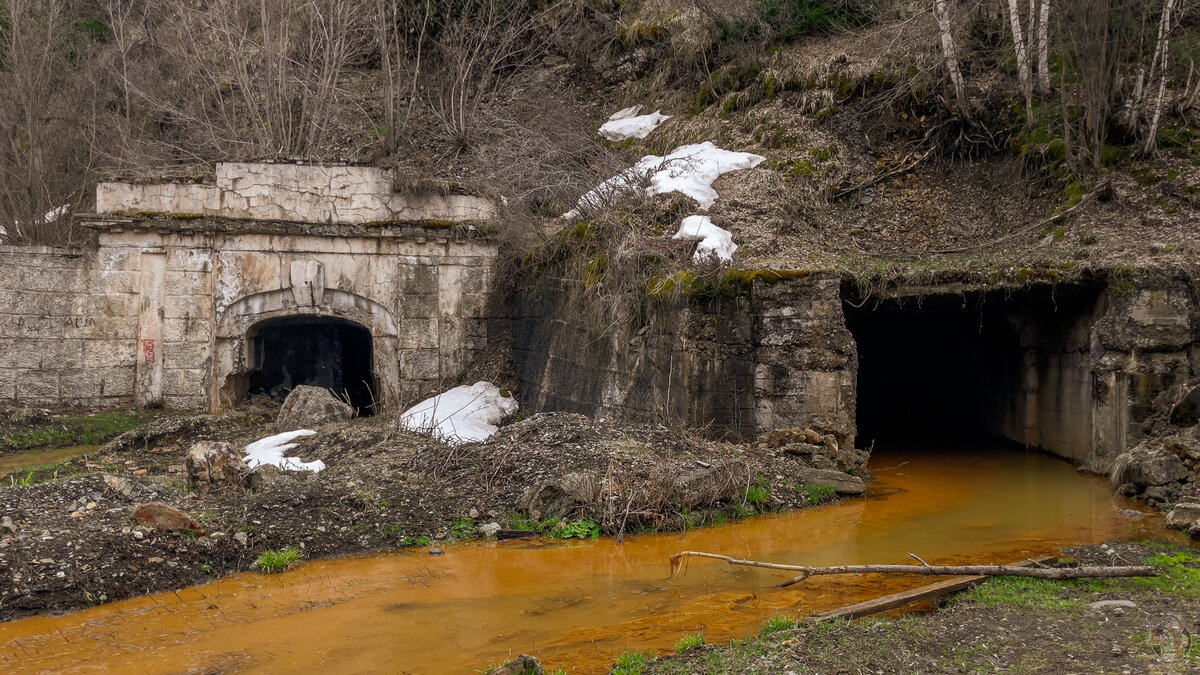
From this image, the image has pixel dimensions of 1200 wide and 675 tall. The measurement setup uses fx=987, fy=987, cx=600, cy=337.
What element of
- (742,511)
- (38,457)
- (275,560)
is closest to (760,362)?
(742,511)

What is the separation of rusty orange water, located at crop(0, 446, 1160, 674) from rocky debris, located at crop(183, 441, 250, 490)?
263cm

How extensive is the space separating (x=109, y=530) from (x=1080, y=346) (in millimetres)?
11350

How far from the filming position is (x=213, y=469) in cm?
1066

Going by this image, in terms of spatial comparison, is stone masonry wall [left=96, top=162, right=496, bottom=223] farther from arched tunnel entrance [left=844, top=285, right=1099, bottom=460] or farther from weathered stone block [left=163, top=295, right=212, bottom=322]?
arched tunnel entrance [left=844, top=285, right=1099, bottom=460]

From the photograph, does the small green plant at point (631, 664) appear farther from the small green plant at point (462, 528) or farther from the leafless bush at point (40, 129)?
the leafless bush at point (40, 129)

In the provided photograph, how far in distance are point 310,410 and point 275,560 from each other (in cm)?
→ 730

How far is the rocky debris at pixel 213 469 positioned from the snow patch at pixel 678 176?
21.8 ft

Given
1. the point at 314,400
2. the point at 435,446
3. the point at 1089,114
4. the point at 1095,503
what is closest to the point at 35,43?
the point at 314,400

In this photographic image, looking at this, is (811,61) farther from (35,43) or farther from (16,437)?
(35,43)

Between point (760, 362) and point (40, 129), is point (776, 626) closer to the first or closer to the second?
point (760, 362)

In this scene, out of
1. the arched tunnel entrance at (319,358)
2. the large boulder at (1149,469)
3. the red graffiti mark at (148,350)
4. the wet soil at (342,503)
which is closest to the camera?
the wet soil at (342,503)

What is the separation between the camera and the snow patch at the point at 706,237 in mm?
12359

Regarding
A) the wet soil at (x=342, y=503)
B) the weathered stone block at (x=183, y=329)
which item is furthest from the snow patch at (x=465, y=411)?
the weathered stone block at (x=183, y=329)

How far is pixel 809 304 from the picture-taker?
38.0ft
